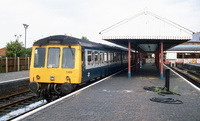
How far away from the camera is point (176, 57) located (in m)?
55.5

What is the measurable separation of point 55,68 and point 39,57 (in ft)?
3.40

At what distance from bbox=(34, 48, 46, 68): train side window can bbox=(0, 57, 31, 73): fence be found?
12.6 meters

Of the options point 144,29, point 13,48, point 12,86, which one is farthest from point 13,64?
point 13,48

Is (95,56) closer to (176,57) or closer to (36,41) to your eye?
(36,41)

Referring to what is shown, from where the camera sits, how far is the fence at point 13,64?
886 inches

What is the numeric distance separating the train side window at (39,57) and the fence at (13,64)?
12.6 meters

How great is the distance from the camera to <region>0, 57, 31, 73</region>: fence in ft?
73.9

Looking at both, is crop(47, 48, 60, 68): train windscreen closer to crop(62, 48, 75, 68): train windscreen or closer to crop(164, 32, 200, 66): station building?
crop(62, 48, 75, 68): train windscreen

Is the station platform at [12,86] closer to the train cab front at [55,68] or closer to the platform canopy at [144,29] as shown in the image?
the train cab front at [55,68]

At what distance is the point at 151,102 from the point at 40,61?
5591 mm

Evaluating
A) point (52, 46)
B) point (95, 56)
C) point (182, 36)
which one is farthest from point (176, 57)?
point (52, 46)

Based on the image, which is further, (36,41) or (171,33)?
(171,33)

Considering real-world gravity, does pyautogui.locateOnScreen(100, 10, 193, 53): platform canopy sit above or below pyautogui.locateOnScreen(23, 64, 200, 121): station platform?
above

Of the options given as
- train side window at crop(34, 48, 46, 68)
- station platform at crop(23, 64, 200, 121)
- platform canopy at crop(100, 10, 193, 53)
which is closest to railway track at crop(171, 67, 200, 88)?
platform canopy at crop(100, 10, 193, 53)
